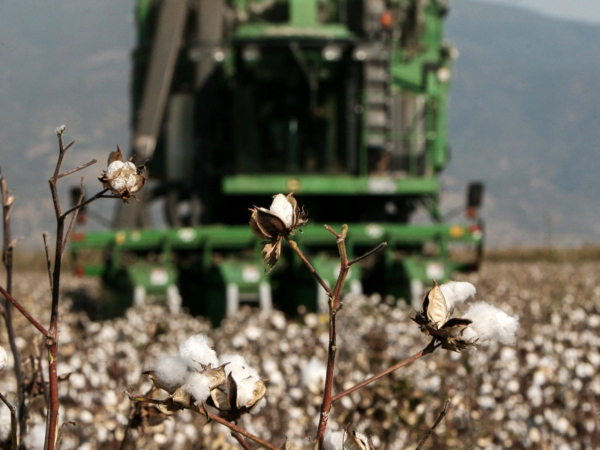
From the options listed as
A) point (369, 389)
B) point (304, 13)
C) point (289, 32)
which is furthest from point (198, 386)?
point (304, 13)

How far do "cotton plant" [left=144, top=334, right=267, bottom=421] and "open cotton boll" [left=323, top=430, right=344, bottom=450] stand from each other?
0.11 m

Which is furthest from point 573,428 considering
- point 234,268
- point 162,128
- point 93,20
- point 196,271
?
point 162,128

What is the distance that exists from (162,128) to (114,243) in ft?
9.86

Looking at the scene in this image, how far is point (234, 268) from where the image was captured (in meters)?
10.5

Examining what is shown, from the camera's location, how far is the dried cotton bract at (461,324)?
51.9 inches

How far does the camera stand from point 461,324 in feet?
4.32

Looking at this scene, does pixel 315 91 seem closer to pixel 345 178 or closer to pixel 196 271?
pixel 345 178

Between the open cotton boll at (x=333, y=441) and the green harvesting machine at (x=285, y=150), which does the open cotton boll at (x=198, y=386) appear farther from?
the green harvesting machine at (x=285, y=150)

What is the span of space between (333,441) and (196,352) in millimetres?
237

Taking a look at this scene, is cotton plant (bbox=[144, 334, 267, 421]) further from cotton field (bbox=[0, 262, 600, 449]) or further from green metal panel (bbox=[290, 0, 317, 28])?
green metal panel (bbox=[290, 0, 317, 28])

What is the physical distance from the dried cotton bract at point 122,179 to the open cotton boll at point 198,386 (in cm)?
25

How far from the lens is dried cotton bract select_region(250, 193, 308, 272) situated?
1.30 m

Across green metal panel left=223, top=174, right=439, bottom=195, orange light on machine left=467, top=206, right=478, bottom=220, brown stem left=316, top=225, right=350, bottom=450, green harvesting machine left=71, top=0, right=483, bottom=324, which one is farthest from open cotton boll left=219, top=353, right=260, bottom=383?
orange light on machine left=467, top=206, right=478, bottom=220

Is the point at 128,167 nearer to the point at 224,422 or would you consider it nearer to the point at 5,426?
the point at 224,422
